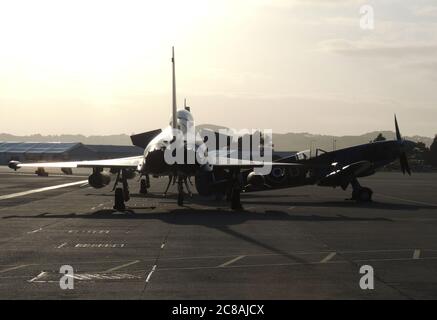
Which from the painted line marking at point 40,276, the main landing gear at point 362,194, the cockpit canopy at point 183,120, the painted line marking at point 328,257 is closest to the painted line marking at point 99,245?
the painted line marking at point 40,276

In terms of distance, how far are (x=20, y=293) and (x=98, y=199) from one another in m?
29.9

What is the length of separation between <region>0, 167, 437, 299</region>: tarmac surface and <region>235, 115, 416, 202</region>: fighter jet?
6592 millimetres

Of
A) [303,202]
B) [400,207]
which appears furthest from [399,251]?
[303,202]

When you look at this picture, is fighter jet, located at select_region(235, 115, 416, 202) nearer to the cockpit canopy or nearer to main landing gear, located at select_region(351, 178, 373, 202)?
main landing gear, located at select_region(351, 178, 373, 202)

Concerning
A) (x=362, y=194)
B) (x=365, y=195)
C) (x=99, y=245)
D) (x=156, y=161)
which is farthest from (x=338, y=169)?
(x=99, y=245)

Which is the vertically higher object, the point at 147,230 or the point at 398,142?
the point at 398,142

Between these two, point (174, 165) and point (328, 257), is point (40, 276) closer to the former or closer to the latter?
point (328, 257)

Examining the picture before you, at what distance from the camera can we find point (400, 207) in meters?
35.6

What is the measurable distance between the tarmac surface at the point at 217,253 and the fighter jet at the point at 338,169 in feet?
21.6

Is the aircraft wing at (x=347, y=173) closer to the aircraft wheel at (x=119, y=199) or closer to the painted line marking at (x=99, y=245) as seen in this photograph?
the aircraft wheel at (x=119, y=199)

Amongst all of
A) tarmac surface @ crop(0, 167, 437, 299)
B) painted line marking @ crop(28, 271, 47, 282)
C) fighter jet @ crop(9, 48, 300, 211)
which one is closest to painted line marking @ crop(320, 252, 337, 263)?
tarmac surface @ crop(0, 167, 437, 299)

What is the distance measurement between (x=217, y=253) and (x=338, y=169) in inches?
884

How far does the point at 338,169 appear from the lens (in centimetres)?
3931
